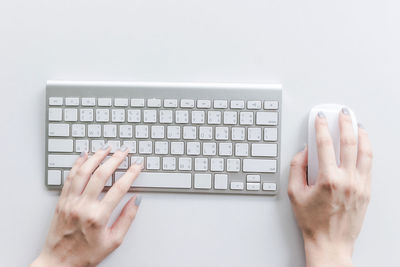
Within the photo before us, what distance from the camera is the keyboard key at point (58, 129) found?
70 centimetres

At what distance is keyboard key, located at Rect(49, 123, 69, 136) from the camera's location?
0.70 meters

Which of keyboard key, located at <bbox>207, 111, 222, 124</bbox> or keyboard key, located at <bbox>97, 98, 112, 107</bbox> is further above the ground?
keyboard key, located at <bbox>97, 98, 112, 107</bbox>

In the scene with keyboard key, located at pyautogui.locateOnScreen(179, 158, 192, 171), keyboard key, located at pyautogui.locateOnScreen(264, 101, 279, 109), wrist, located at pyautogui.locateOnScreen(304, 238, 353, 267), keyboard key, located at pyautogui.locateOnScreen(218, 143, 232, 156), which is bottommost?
wrist, located at pyautogui.locateOnScreen(304, 238, 353, 267)

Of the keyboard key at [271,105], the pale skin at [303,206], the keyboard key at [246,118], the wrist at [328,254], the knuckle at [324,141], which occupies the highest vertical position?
the keyboard key at [271,105]

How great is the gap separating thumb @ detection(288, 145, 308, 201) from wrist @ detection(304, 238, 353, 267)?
101mm

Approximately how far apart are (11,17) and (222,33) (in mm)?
449

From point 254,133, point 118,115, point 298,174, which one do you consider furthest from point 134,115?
point 298,174

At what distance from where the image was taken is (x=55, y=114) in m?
0.70

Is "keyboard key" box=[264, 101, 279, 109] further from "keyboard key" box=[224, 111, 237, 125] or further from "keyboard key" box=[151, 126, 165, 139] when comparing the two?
"keyboard key" box=[151, 126, 165, 139]

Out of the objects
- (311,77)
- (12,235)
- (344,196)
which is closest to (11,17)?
(12,235)

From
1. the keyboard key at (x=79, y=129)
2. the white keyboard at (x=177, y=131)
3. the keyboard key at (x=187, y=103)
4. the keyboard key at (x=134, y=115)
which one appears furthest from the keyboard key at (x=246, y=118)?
the keyboard key at (x=79, y=129)

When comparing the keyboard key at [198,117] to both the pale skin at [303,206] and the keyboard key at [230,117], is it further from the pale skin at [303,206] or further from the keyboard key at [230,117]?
the pale skin at [303,206]

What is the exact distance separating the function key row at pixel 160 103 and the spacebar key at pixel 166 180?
0.46 ft

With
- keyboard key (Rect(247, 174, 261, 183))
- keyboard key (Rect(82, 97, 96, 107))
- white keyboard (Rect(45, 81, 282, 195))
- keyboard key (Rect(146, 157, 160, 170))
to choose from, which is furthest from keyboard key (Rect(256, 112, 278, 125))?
keyboard key (Rect(82, 97, 96, 107))
